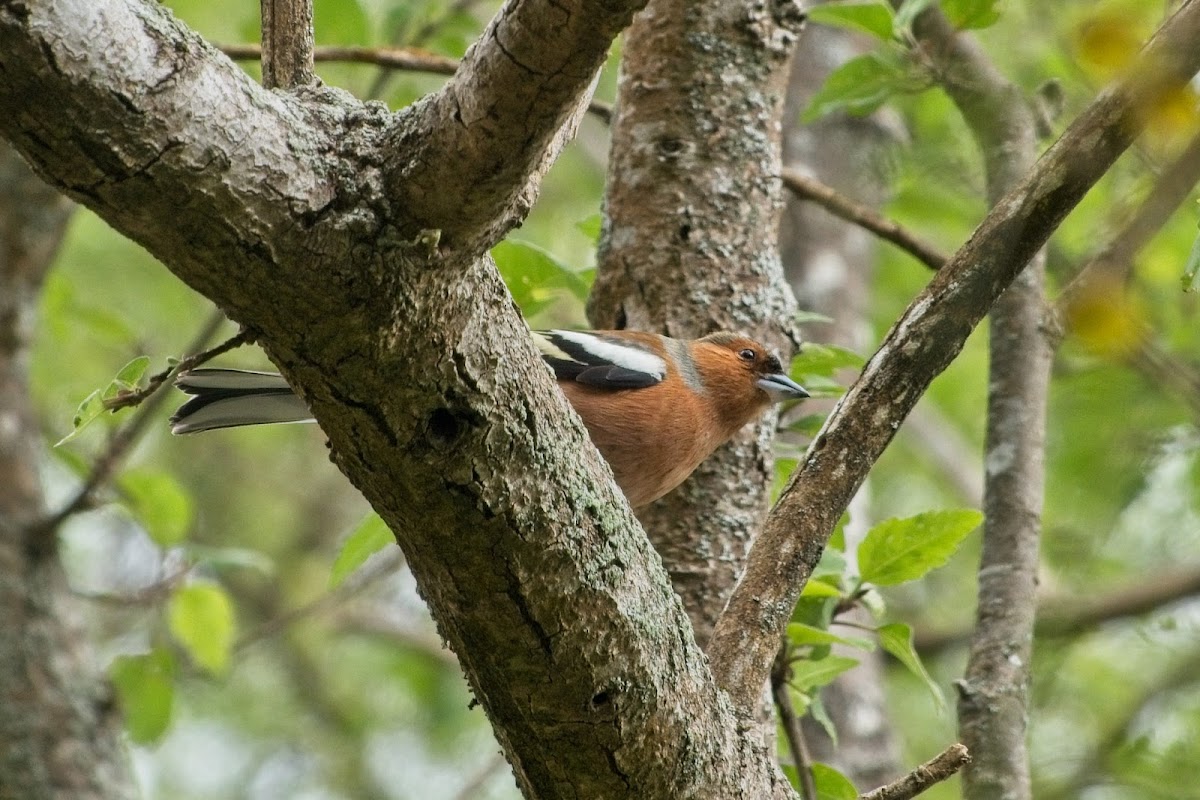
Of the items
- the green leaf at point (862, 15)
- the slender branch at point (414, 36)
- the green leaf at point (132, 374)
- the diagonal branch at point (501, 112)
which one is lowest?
the diagonal branch at point (501, 112)

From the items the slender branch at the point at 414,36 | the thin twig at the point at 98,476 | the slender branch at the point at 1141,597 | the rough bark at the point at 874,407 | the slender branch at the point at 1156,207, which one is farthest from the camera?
the slender branch at the point at 1141,597

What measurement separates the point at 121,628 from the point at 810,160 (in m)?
6.89

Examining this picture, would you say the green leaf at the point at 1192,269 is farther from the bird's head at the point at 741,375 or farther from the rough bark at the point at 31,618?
the rough bark at the point at 31,618

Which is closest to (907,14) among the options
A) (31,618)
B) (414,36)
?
(414,36)

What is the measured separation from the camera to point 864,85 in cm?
460

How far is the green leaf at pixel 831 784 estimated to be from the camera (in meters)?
3.49

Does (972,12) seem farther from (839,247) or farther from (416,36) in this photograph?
(839,247)

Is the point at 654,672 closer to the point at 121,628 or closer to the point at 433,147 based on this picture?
the point at 433,147

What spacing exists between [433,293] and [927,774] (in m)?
1.51

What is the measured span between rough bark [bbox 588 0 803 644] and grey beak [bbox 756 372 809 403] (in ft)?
0.91

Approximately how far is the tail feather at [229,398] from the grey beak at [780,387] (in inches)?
66.6

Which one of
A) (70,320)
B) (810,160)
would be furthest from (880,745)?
(70,320)

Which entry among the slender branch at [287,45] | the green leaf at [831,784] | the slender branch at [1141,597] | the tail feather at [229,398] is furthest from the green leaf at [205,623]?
the slender branch at [1141,597]

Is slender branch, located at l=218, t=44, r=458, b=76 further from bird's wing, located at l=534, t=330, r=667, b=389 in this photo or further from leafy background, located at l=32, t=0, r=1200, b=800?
bird's wing, located at l=534, t=330, r=667, b=389
